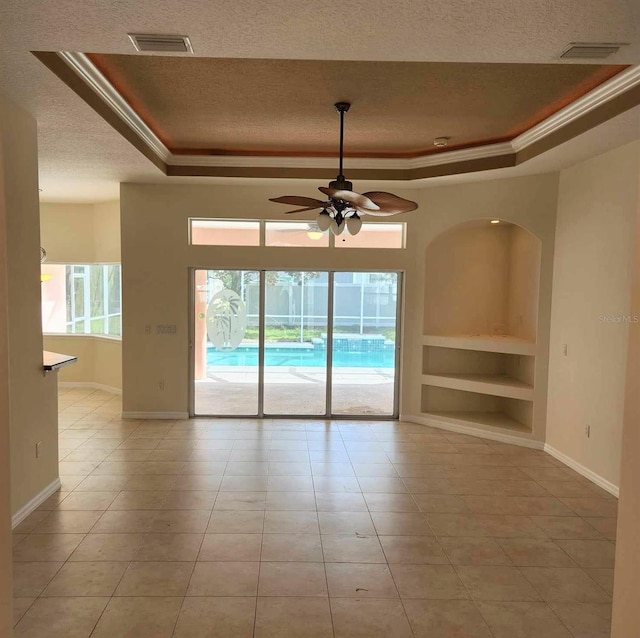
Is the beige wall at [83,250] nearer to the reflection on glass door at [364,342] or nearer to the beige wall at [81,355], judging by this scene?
the beige wall at [81,355]

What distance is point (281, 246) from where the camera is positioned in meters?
6.23

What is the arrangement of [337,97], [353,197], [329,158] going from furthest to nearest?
[329,158]
[337,97]
[353,197]

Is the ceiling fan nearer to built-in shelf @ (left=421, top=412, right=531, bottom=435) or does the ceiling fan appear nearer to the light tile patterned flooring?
the light tile patterned flooring

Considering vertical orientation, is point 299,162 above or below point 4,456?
above

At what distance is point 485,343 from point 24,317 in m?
4.68

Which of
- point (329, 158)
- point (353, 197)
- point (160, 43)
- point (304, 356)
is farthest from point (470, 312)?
point (160, 43)

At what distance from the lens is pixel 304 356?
21.1ft

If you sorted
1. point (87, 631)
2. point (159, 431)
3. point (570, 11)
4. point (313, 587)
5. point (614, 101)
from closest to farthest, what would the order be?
point (570, 11) → point (87, 631) → point (313, 587) → point (614, 101) → point (159, 431)

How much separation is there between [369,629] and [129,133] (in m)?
4.20

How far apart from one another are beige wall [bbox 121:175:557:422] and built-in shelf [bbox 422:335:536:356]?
25cm

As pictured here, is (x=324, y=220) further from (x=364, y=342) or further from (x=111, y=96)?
(x=364, y=342)

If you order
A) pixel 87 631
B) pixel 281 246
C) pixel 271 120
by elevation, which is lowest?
pixel 87 631

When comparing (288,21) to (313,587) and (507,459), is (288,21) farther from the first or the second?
(507,459)

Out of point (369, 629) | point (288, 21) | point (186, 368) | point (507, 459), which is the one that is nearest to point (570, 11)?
point (288, 21)
